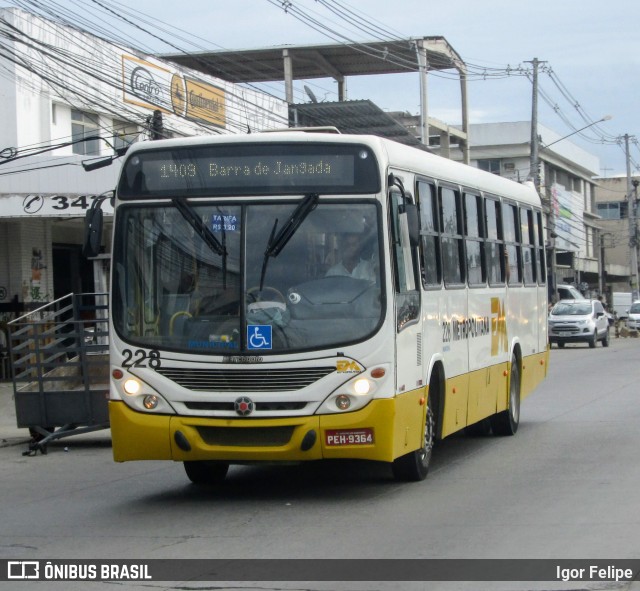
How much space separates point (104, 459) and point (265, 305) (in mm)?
5342

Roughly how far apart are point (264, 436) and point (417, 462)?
183 centimetres

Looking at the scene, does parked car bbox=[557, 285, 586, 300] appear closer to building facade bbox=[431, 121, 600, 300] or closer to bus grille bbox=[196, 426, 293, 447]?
building facade bbox=[431, 121, 600, 300]

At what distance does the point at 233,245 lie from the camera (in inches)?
391

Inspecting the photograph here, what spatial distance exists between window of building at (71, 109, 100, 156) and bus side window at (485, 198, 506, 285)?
16.9m

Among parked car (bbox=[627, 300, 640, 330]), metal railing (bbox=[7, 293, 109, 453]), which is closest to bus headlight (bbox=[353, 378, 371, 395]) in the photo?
metal railing (bbox=[7, 293, 109, 453])

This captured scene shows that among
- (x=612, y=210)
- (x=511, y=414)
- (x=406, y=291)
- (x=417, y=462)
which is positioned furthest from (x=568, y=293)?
(x=406, y=291)

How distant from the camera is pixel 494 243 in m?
14.3

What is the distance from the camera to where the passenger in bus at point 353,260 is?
984 centimetres

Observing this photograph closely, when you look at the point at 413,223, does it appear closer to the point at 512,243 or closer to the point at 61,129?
the point at 512,243

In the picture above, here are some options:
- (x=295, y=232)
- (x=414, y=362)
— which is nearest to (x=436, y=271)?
(x=414, y=362)

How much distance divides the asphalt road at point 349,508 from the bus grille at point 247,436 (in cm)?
56

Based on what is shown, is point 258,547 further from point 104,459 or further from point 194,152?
point 104,459

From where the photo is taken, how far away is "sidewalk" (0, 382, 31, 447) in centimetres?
1648

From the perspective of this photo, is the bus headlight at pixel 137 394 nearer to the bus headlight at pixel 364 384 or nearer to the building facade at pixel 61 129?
the bus headlight at pixel 364 384
